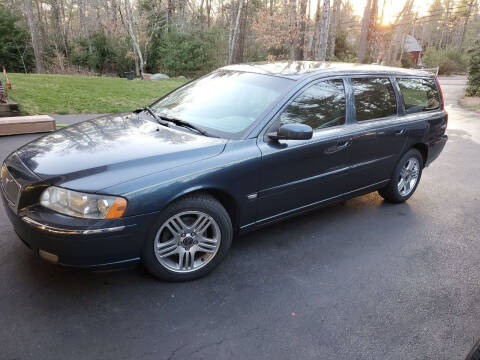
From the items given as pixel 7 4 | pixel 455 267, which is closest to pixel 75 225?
pixel 455 267

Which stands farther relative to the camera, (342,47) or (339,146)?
(342,47)

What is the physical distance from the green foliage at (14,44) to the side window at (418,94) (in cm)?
2765

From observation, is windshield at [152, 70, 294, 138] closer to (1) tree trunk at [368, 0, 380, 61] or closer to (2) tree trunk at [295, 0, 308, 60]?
(2) tree trunk at [295, 0, 308, 60]

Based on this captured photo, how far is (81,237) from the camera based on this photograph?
2369 mm

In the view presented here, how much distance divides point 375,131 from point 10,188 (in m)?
3.44

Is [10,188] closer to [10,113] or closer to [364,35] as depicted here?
[10,113]

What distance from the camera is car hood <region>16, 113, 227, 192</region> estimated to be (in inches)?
98.7

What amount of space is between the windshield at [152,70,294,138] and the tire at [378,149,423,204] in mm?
2007

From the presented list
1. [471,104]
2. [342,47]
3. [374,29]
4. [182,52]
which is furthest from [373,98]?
[342,47]

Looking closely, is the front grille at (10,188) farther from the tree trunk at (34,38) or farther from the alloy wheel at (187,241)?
the tree trunk at (34,38)

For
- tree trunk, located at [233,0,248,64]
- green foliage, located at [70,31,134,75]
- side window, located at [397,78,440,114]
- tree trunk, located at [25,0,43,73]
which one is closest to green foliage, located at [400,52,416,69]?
tree trunk, located at [233,0,248,64]

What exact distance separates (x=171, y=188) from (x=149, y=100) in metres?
10.4

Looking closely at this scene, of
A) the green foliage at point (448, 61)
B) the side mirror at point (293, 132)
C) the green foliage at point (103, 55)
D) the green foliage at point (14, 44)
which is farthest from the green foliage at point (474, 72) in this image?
the green foliage at point (14, 44)

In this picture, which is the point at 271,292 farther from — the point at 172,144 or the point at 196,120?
the point at 196,120
